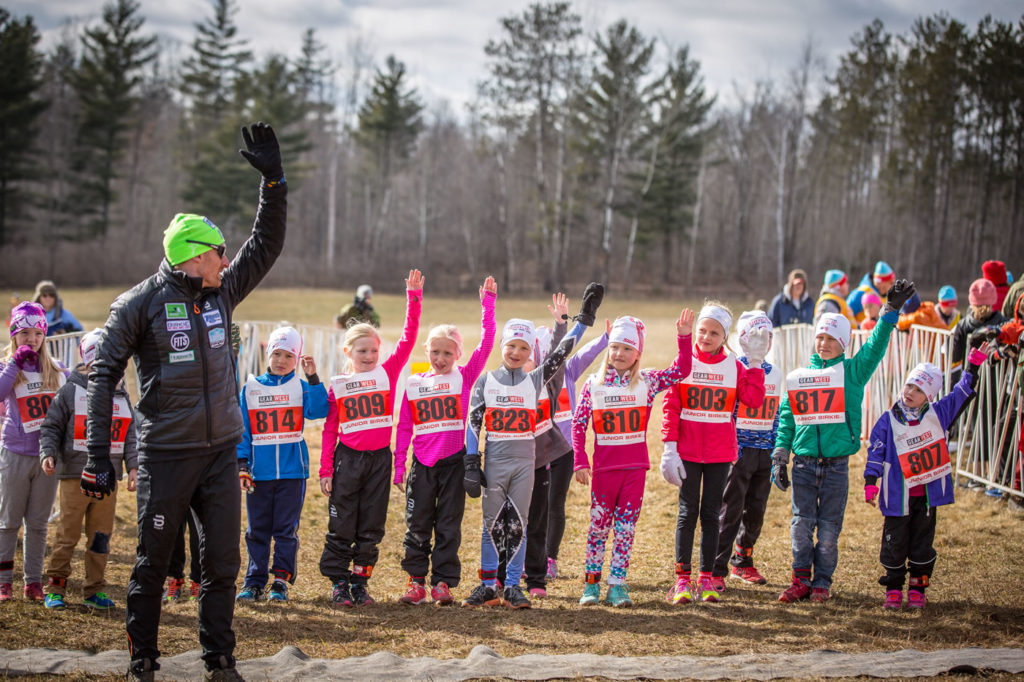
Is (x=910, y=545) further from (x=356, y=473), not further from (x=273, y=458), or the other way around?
(x=273, y=458)

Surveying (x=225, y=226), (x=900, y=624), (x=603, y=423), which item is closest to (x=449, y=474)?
(x=603, y=423)

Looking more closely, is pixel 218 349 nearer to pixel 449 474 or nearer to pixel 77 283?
pixel 449 474

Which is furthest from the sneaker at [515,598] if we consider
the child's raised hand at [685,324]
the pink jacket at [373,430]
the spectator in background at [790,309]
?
the spectator in background at [790,309]

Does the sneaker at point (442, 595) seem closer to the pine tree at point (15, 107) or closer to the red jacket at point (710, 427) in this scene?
the red jacket at point (710, 427)

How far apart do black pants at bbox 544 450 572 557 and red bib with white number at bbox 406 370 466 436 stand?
1004 millimetres

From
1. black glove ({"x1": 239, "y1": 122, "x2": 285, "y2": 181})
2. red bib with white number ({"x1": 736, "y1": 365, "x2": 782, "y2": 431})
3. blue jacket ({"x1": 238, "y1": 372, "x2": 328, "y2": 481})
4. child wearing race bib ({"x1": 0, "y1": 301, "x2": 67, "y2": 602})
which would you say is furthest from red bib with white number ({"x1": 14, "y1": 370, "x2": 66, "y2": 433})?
red bib with white number ({"x1": 736, "y1": 365, "x2": 782, "y2": 431})

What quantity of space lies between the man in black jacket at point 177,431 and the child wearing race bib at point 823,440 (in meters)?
3.99

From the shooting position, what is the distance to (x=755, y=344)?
6.46 meters

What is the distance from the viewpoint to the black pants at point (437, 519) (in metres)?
6.34

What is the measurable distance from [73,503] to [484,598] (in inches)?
124

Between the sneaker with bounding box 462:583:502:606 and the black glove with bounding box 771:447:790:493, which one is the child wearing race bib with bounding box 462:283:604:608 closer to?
the sneaker with bounding box 462:583:502:606

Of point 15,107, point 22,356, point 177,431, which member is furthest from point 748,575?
point 15,107

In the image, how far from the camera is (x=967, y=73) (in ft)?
137

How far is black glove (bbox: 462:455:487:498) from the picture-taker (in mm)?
6043
